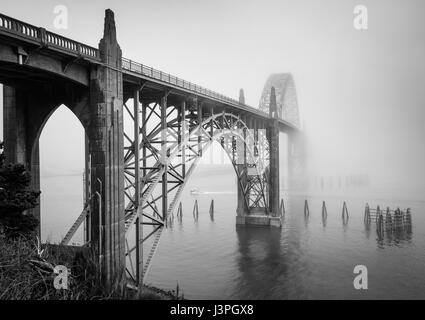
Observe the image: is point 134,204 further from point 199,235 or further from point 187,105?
point 199,235

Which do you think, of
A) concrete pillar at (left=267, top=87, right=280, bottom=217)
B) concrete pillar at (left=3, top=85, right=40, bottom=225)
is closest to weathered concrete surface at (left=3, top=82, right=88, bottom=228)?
concrete pillar at (left=3, top=85, right=40, bottom=225)

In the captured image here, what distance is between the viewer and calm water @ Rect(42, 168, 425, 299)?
23656mm

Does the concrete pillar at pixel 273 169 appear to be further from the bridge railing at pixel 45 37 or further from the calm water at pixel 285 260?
the bridge railing at pixel 45 37

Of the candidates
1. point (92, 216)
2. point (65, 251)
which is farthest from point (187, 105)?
point (65, 251)

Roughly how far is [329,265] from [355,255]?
14.6 ft

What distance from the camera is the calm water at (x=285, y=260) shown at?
23656 mm

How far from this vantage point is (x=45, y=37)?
42.2 ft

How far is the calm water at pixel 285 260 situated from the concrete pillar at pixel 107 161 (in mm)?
8925

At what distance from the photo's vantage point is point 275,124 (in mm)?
46250

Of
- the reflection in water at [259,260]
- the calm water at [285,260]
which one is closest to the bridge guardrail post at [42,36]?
the calm water at [285,260]

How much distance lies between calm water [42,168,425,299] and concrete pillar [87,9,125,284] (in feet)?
29.3

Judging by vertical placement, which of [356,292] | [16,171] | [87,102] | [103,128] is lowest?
[356,292]
